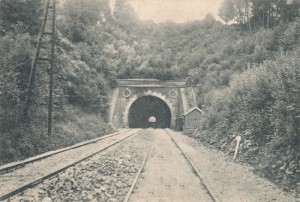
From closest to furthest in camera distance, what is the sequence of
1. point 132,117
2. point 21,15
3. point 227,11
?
point 21,15, point 132,117, point 227,11

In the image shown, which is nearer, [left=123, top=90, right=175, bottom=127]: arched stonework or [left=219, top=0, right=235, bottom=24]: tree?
[left=123, top=90, right=175, bottom=127]: arched stonework

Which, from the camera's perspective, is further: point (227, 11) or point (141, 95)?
point (227, 11)

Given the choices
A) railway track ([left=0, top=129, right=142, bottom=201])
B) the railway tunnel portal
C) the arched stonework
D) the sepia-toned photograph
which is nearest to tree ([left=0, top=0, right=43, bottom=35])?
the sepia-toned photograph

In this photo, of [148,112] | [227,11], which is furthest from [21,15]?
[227,11]

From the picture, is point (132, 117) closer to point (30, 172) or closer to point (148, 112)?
point (148, 112)

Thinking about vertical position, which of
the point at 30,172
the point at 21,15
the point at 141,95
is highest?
the point at 21,15

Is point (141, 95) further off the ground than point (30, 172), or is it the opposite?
point (141, 95)

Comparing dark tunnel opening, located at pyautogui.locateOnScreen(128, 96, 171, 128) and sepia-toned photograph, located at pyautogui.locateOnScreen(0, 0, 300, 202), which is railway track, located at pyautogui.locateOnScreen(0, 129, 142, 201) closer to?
sepia-toned photograph, located at pyautogui.locateOnScreen(0, 0, 300, 202)

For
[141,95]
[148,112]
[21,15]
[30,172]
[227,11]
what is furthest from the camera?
[227,11]
